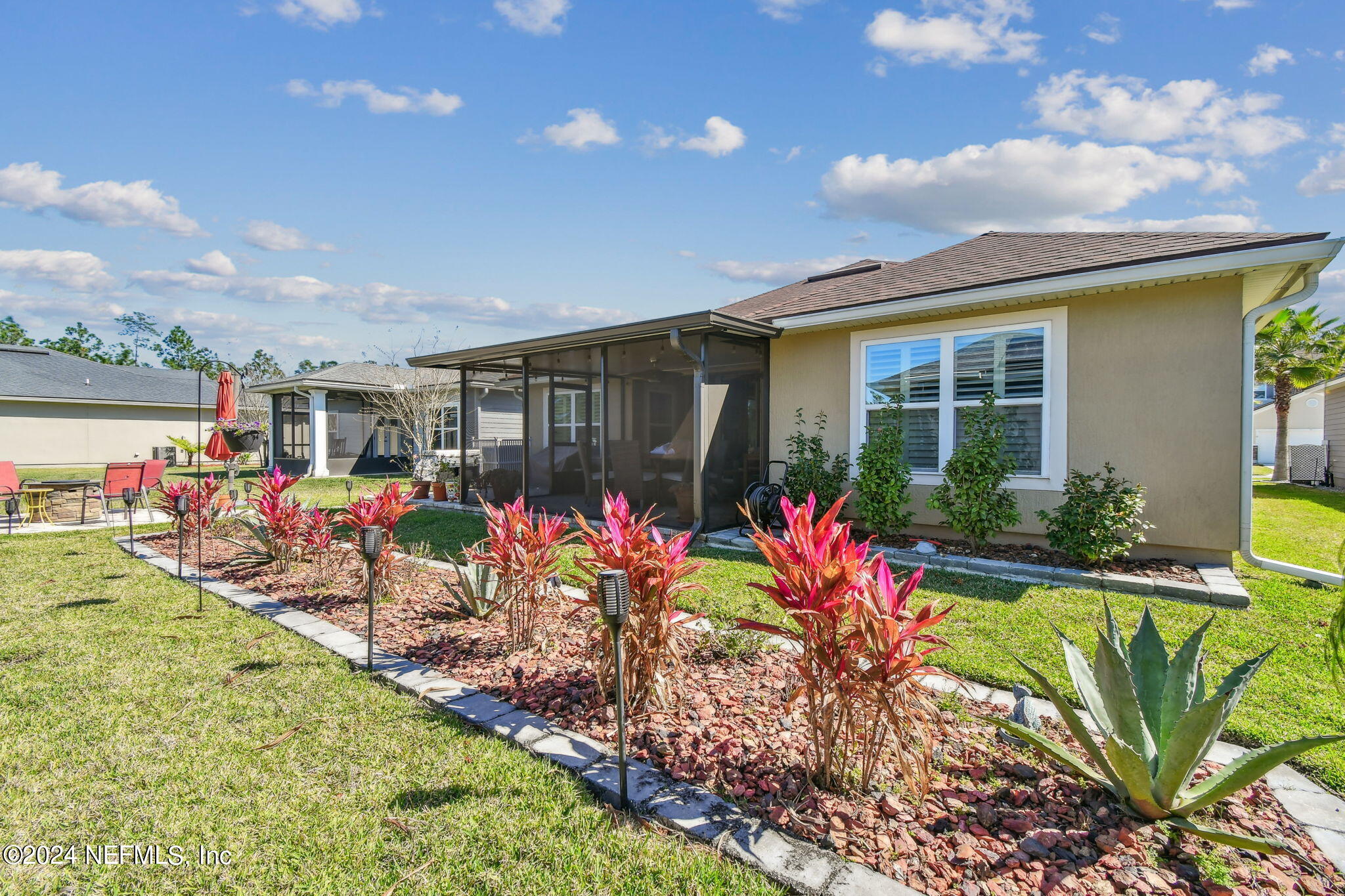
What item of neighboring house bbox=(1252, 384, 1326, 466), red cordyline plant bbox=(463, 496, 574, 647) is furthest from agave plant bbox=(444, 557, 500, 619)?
neighboring house bbox=(1252, 384, 1326, 466)

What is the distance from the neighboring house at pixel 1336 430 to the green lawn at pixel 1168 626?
44.3ft

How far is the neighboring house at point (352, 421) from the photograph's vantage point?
59.4ft

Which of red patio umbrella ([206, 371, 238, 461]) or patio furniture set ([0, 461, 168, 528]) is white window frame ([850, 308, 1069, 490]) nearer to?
red patio umbrella ([206, 371, 238, 461])

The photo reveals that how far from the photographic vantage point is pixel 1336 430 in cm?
1678

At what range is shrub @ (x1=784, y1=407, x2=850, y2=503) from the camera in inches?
293

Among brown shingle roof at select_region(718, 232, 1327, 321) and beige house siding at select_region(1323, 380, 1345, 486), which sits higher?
brown shingle roof at select_region(718, 232, 1327, 321)

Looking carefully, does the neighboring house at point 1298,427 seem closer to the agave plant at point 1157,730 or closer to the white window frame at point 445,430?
the white window frame at point 445,430

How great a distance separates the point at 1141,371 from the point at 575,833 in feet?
21.1

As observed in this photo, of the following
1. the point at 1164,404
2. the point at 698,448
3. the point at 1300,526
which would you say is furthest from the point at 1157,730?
the point at 1300,526

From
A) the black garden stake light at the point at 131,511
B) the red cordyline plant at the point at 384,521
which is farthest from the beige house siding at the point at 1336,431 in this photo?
the black garden stake light at the point at 131,511

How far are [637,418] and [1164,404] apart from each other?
6789 millimetres

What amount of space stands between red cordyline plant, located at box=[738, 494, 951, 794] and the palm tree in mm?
20761

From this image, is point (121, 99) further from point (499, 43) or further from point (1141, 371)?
point (1141, 371)

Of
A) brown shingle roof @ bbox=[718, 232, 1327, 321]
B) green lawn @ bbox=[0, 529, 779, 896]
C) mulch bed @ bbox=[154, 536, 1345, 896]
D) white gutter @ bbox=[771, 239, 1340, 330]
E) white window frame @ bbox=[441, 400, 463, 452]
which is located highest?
brown shingle roof @ bbox=[718, 232, 1327, 321]
